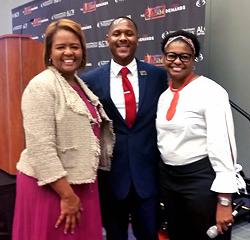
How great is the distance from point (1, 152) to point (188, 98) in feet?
4.50

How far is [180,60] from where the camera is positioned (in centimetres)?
162

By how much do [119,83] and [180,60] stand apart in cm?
33

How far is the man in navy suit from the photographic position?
Answer: 173cm

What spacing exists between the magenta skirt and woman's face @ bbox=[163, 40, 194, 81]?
63 centimetres

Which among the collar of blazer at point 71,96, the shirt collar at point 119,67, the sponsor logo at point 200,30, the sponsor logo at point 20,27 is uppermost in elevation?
the sponsor logo at point 20,27

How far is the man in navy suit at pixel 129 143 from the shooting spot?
5.68 ft

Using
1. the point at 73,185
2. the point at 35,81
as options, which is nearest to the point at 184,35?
the point at 35,81

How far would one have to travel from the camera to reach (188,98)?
5.14 ft

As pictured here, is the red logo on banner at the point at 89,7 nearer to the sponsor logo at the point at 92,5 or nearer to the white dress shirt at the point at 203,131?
the sponsor logo at the point at 92,5

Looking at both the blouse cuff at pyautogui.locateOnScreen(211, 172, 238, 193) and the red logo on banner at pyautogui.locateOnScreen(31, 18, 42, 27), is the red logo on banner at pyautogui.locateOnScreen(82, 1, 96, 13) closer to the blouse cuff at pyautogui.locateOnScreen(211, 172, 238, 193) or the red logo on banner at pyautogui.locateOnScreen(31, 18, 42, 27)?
the red logo on banner at pyautogui.locateOnScreen(31, 18, 42, 27)

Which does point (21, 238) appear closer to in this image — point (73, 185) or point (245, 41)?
point (73, 185)

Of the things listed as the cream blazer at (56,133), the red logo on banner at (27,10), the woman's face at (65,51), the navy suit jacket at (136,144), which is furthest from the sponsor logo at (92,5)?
the cream blazer at (56,133)

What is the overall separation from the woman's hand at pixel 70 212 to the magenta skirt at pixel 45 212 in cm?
2

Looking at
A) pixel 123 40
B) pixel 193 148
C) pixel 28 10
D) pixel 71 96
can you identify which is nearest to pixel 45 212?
pixel 71 96
